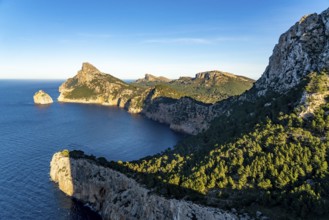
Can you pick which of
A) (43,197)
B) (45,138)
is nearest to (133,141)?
(45,138)

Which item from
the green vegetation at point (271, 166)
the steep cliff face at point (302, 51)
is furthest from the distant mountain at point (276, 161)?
the steep cliff face at point (302, 51)

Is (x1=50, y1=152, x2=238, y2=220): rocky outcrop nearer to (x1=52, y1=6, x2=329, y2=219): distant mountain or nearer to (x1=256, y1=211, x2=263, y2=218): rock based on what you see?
(x1=52, y1=6, x2=329, y2=219): distant mountain

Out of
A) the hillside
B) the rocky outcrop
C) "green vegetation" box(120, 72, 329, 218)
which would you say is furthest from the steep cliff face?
the rocky outcrop

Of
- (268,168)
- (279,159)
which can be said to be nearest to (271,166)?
(268,168)

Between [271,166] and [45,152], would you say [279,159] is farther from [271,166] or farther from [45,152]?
[45,152]

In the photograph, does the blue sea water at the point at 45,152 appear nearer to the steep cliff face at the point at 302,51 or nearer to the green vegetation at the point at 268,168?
the green vegetation at the point at 268,168
